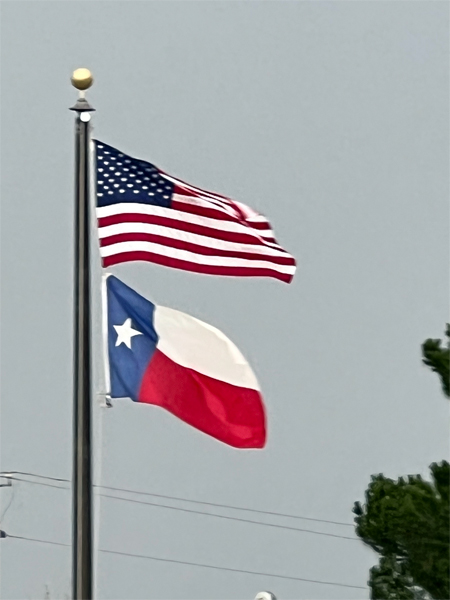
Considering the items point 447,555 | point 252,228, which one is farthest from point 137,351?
point 447,555

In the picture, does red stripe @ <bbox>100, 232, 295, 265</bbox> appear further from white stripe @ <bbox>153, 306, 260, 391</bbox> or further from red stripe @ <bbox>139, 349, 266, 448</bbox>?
red stripe @ <bbox>139, 349, 266, 448</bbox>

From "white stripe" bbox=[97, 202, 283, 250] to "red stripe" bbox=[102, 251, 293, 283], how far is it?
11.9 inches

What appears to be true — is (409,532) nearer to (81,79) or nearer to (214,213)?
(214,213)

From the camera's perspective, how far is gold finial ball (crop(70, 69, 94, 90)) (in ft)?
51.9

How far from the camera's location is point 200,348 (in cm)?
1617

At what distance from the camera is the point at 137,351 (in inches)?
629

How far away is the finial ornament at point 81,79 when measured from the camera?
51.9 ft

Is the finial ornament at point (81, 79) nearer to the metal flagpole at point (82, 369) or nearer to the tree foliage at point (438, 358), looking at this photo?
the metal flagpole at point (82, 369)

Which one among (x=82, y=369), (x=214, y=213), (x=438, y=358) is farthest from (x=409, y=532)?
(x=82, y=369)

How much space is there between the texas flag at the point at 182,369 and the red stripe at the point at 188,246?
0.36m

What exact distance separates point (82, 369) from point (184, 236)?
1.79 metres

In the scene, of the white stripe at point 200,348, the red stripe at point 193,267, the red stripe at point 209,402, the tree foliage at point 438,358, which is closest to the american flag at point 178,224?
the red stripe at point 193,267

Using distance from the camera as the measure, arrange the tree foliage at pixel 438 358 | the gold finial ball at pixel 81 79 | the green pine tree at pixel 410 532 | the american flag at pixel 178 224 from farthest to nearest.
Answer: the green pine tree at pixel 410 532 → the tree foliage at pixel 438 358 → the american flag at pixel 178 224 → the gold finial ball at pixel 81 79

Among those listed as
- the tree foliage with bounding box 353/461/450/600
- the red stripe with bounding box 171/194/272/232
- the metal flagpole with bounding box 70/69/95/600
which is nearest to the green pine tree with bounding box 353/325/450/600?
the tree foliage with bounding box 353/461/450/600
